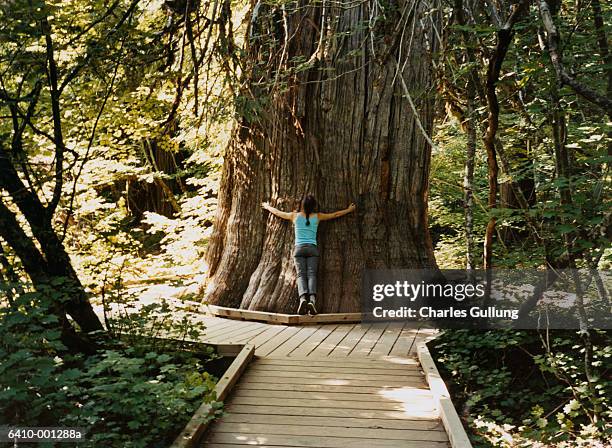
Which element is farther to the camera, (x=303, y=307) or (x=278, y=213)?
(x=278, y=213)

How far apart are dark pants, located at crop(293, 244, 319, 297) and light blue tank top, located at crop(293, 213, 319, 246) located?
0.06 m

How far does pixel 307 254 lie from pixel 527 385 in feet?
8.90

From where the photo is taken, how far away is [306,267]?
7.52m

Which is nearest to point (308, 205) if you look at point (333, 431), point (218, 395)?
point (218, 395)

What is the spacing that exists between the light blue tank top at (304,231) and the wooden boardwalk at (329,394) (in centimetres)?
104

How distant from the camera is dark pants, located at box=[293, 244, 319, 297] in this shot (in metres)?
7.48

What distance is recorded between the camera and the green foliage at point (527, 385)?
4.93m

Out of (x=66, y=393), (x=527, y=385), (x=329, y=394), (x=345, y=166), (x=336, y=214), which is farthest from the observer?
(x=345, y=166)

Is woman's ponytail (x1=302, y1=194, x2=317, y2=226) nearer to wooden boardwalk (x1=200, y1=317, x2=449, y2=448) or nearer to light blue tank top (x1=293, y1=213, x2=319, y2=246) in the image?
light blue tank top (x1=293, y1=213, x2=319, y2=246)

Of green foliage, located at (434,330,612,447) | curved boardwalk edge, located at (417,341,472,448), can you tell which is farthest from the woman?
curved boardwalk edge, located at (417,341,472,448)

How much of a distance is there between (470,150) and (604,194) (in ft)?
4.27

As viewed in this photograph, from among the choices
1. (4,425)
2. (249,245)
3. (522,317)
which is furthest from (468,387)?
(4,425)

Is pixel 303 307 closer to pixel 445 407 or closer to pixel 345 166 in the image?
pixel 345 166

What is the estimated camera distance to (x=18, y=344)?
3332 millimetres
